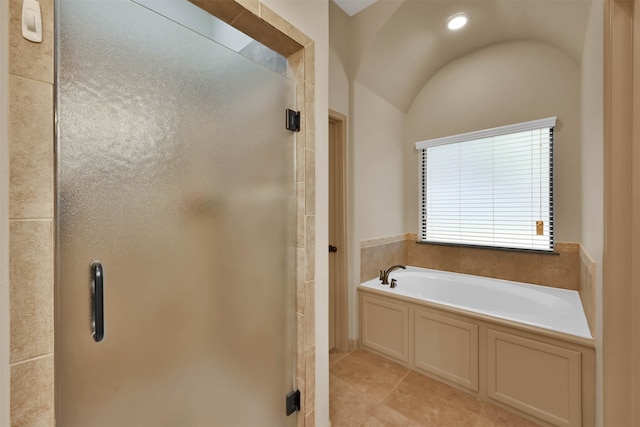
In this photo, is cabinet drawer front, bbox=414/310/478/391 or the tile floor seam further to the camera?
Answer: cabinet drawer front, bbox=414/310/478/391

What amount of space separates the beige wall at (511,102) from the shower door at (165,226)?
2478mm

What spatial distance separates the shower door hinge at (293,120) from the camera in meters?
1.27

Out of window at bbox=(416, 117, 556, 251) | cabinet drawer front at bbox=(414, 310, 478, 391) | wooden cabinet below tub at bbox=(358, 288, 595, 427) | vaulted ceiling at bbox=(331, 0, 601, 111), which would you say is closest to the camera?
wooden cabinet below tub at bbox=(358, 288, 595, 427)

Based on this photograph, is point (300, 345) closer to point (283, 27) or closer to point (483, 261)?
point (283, 27)

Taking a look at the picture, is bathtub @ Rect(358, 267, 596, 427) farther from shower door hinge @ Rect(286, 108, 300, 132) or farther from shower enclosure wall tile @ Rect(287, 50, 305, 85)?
shower enclosure wall tile @ Rect(287, 50, 305, 85)

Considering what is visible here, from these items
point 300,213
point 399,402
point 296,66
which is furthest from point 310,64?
Result: point 399,402

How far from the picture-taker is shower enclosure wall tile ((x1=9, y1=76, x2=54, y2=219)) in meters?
0.59

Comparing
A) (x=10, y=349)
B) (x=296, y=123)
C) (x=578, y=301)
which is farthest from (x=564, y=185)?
(x=10, y=349)

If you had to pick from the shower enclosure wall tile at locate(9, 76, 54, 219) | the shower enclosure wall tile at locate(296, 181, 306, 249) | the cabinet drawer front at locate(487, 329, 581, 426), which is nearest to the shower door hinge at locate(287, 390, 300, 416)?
the shower enclosure wall tile at locate(296, 181, 306, 249)

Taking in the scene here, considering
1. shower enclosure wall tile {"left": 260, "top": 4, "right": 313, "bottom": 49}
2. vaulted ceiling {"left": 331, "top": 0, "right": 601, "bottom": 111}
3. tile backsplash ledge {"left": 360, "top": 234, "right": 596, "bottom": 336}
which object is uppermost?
vaulted ceiling {"left": 331, "top": 0, "right": 601, "bottom": 111}

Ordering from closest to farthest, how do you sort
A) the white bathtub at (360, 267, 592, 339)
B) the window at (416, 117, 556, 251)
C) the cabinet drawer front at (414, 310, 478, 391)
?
the white bathtub at (360, 267, 592, 339)
the cabinet drawer front at (414, 310, 478, 391)
the window at (416, 117, 556, 251)

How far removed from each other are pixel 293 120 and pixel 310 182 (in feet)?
1.05

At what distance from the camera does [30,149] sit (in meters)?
0.61

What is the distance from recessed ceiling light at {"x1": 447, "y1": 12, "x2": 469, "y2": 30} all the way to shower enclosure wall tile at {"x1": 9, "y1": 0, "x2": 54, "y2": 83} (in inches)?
112
